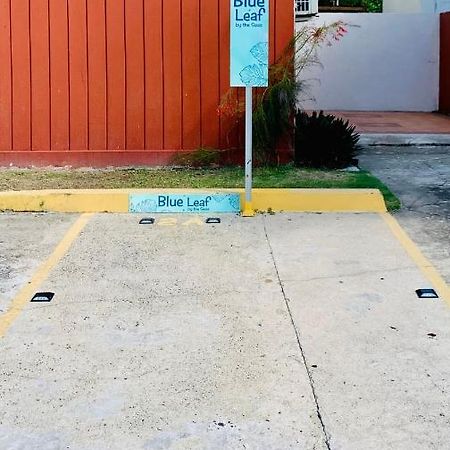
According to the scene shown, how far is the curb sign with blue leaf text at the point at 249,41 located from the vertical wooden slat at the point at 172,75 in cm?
250

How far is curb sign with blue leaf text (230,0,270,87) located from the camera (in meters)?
8.19

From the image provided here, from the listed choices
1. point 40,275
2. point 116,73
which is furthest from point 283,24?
point 40,275

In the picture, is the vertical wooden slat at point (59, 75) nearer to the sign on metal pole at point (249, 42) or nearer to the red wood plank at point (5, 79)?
the red wood plank at point (5, 79)

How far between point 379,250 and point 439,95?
14.4 meters

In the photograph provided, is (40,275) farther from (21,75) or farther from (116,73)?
(21,75)

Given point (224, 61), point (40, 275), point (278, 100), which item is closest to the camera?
point (40, 275)

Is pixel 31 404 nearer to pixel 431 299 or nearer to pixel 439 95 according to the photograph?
pixel 431 299

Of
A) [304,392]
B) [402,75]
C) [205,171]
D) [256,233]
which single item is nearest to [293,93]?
[205,171]

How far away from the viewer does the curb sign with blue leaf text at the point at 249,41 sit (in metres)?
8.19

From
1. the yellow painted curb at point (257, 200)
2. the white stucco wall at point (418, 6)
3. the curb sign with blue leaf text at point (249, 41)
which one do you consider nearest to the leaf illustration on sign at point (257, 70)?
the curb sign with blue leaf text at point (249, 41)

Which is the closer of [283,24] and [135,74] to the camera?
[283,24]

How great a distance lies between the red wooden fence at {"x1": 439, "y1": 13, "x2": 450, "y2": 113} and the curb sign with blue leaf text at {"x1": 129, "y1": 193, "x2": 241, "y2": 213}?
1203 centimetres

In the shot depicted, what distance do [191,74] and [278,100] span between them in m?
1.31

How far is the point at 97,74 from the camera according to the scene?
422 inches
